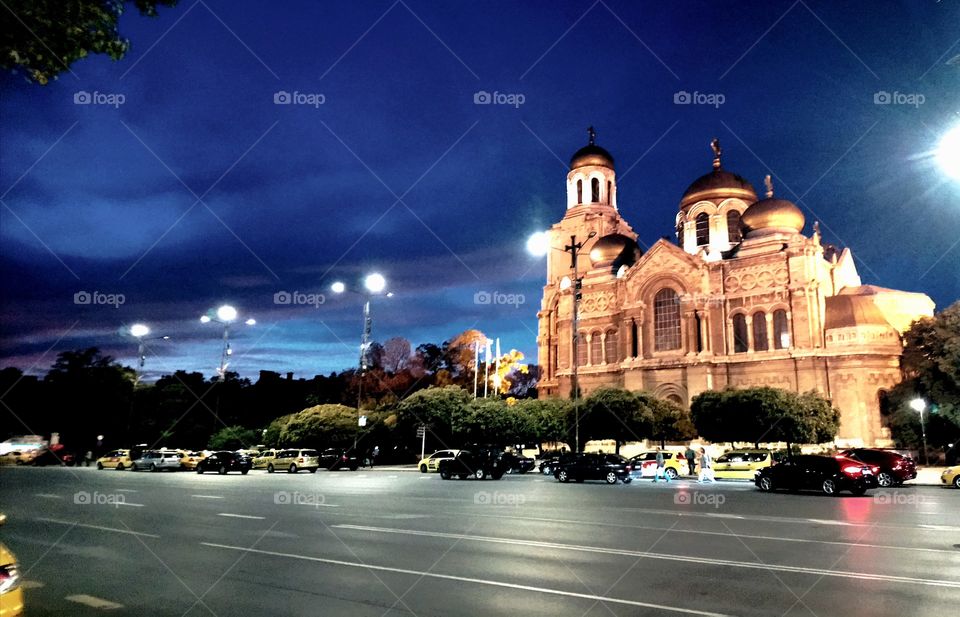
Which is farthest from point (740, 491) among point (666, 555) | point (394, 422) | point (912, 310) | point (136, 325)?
point (912, 310)

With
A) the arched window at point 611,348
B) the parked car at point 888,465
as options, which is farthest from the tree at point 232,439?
the parked car at point 888,465

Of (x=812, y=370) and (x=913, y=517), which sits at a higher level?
(x=812, y=370)

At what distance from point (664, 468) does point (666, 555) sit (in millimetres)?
24012

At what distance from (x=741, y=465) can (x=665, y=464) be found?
4.33 m

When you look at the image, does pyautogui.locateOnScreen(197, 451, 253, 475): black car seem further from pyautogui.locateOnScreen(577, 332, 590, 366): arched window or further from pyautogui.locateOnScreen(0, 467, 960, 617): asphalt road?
pyautogui.locateOnScreen(577, 332, 590, 366): arched window

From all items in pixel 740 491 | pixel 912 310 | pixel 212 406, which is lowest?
pixel 740 491

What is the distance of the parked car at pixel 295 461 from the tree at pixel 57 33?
102 feet

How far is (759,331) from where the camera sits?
53750 millimetres

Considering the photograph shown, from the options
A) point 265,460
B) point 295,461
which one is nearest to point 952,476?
point 295,461

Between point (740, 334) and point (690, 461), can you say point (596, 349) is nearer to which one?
point (740, 334)

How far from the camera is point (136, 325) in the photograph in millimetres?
38688

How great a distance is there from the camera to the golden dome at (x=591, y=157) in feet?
226

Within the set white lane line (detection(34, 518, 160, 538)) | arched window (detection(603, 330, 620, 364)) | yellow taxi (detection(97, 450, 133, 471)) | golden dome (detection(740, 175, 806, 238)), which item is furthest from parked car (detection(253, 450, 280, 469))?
golden dome (detection(740, 175, 806, 238))

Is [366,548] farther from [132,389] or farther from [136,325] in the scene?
[132,389]
